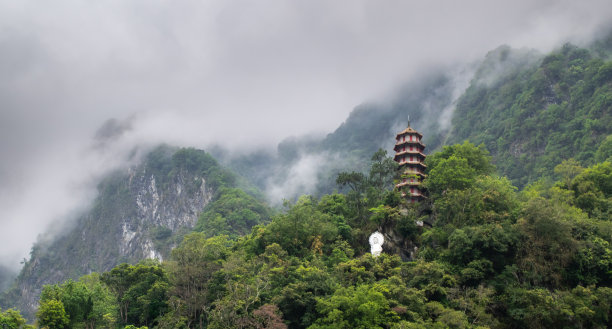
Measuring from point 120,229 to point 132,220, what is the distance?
3.48 meters

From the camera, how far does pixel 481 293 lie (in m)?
22.1

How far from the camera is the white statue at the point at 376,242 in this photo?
30922 mm

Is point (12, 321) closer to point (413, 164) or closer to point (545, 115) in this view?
point (413, 164)

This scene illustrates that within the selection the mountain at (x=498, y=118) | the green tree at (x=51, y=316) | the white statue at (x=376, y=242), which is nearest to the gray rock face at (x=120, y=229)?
the mountain at (x=498, y=118)

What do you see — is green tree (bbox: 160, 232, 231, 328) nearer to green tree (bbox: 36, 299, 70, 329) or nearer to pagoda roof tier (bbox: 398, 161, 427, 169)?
green tree (bbox: 36, 299, 70, 329)

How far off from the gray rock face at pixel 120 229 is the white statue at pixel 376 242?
62208 millimetres

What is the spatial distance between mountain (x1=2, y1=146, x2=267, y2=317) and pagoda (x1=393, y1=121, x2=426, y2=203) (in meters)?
53.2

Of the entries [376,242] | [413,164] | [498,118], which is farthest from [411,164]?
[498,118]

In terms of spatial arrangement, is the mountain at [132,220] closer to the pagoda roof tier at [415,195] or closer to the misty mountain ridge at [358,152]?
the misty mountain ridge at [358,152]

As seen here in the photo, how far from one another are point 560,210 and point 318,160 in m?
96.6

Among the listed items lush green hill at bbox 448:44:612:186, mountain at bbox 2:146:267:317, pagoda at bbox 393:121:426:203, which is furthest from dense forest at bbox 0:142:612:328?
mountain at bbox 2:146:267:317

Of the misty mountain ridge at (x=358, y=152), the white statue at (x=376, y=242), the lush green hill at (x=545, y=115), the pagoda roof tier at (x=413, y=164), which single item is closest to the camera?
the white statue at (x=376, y=242)

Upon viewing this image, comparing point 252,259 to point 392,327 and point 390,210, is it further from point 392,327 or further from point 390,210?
point 392,327

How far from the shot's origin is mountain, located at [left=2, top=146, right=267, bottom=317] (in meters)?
93.1
